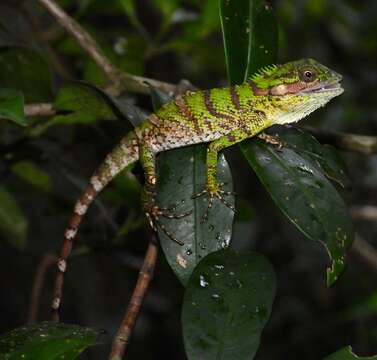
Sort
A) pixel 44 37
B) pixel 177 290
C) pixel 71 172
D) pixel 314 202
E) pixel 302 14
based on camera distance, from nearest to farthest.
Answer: pixel 314 202 < pixel 71 172 < pixel 44 37 < pixel 177 290 < pixel 302 14

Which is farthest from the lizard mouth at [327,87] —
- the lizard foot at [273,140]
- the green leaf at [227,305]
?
the green leaf at [227,305]

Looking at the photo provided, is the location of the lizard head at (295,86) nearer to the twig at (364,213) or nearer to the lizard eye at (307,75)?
the lizard eye at (307,75)

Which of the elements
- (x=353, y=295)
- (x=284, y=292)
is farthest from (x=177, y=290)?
(x=353, y=295)

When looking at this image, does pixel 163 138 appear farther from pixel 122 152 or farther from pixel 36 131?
pixel 36 131

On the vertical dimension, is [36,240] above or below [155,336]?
above

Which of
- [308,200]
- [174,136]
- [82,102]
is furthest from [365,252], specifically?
[82,102]

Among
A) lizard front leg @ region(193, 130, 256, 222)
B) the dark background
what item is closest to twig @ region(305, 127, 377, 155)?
lizard front leg @ region(193, 130, 256, 222)
